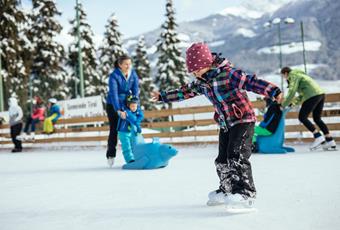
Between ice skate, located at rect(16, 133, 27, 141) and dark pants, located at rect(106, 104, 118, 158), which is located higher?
dark pants, located at rect(106, 104, 118, 158)

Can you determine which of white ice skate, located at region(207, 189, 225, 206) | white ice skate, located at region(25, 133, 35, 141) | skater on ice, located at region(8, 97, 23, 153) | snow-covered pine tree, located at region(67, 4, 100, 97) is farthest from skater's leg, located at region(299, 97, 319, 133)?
snow-covered pine tree, located at region(67, 4, 100, 97)

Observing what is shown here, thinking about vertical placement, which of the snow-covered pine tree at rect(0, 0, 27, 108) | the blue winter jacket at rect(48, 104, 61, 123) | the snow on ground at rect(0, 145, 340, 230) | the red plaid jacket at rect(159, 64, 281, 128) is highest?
the snow-covered pine tree at rect(0, 0, 27, 108)

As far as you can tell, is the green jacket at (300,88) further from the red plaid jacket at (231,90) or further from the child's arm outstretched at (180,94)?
the red plaid jacket at (231,90)

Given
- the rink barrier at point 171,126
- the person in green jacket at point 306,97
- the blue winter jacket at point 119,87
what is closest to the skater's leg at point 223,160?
the blue winter jacket at point 119,87

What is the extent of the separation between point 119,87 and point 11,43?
65.3ft

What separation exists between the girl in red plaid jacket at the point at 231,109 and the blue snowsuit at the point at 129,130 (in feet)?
9.52

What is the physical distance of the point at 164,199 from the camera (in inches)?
141

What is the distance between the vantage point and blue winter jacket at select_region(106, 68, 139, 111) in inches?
235

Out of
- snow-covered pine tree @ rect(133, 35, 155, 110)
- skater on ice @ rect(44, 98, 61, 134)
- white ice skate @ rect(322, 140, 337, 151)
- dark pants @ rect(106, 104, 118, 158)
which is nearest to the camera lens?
dark pants @ rect(106, 104, 118, 158)

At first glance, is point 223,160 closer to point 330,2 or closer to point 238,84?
point 238,84

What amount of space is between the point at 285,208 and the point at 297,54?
181150 mm

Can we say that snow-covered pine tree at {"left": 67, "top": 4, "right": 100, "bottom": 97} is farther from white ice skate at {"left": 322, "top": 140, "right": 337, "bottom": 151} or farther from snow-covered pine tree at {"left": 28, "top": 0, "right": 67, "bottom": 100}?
white ice skate at {"left": 322, "top": 140, "right": 337, "bottom": 151}

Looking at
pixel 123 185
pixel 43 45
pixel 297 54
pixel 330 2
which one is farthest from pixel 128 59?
pixel 330 2

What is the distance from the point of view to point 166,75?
125 ft
